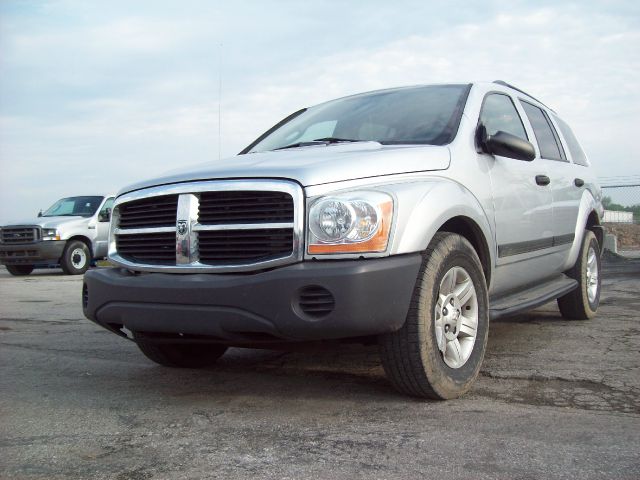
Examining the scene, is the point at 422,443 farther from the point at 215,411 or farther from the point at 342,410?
the point at 215,411

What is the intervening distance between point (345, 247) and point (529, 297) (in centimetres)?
199

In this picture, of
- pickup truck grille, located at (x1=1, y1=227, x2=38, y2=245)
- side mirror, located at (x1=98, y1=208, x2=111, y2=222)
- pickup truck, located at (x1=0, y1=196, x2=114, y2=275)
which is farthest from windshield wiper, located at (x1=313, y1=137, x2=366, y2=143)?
pickup truck grille, located at (x1=1, y1=227, x2=38, y2=245)

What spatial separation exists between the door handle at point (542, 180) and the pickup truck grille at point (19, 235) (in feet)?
37.5

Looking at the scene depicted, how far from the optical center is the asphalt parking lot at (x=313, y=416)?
2.45 m

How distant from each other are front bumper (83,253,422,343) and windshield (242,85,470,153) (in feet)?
3.68

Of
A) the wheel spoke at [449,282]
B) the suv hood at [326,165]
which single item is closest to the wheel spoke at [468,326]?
the wheel spoke at [449,282]

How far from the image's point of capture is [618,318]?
5.91 meters

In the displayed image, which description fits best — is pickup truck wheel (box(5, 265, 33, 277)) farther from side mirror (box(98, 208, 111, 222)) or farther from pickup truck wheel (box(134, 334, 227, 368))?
pickup truck wheel (box(134, 334, 227, 368))

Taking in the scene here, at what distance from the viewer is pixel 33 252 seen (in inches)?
538

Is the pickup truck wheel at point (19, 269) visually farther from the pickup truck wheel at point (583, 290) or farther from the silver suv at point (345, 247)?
the pickup truck wheel at point (583, 290)

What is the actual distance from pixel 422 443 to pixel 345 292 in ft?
2.18

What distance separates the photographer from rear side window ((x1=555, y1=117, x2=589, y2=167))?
596cm

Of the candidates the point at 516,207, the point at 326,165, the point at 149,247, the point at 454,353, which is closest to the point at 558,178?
the point at 516,207

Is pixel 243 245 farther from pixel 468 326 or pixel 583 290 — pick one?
pixel 583 290
